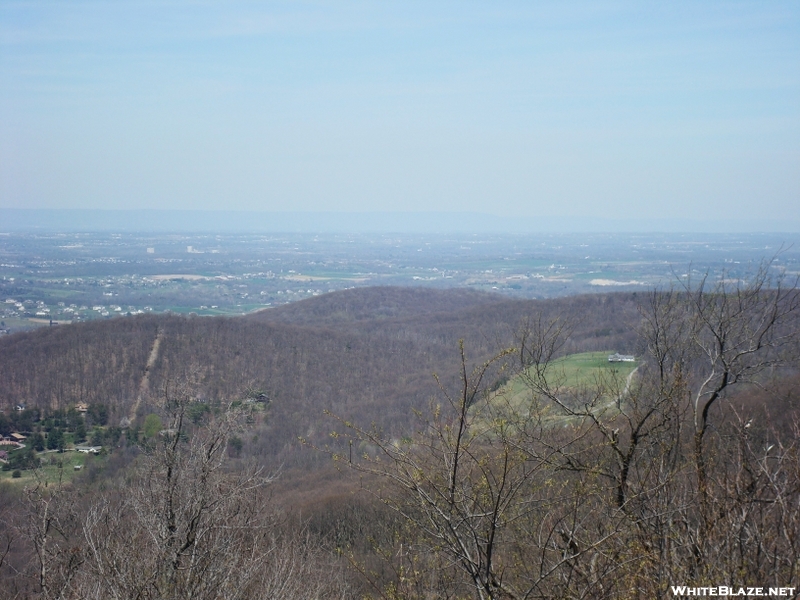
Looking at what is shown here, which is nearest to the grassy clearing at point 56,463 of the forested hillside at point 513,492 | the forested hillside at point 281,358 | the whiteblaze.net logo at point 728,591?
the forested hillside at point 513,492

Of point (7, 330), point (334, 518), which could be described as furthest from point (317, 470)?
point (7, 330)

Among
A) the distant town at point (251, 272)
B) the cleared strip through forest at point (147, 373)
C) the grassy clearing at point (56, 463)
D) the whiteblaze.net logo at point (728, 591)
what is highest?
the whiteblaze.net logo at point (728, 591)

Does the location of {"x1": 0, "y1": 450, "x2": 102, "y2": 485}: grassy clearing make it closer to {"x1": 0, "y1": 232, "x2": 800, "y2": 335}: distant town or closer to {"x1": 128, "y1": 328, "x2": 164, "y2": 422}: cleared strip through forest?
{"x1": 128, "y1": 328, "x2": 164, "y2": 422}: cleared strip through forest

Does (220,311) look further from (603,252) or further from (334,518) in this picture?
(603,252)

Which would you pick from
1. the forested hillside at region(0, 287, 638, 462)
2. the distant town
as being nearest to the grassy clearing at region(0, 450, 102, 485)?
the forested hillside at region(0, 287, 638, 462)

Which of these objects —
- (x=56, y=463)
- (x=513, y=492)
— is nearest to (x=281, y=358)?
(x=56, y=463)

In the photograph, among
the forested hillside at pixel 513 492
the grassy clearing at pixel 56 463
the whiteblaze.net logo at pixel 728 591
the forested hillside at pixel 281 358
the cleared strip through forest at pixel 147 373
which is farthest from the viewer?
the forested hillside at pixel 281 358

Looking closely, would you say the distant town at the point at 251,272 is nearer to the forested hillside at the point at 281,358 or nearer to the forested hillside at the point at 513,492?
the forested hillside at the point at 281,358

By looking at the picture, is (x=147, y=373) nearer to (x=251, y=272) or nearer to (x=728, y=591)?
(x=728, y=591)

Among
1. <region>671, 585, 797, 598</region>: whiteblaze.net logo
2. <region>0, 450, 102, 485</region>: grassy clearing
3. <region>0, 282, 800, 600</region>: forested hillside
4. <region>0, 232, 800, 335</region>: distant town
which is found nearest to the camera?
<region>671, 585, 797, 598</region>: whiteblaze.net logo
